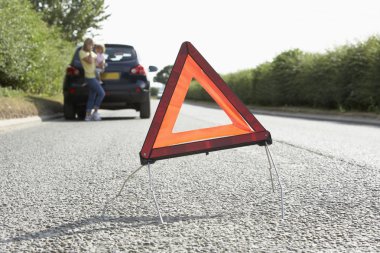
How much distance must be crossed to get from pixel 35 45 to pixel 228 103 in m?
12.7

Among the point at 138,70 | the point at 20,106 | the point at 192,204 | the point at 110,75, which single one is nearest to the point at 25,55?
the point at 20,106

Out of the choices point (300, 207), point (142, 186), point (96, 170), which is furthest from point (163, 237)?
point (96, 170)

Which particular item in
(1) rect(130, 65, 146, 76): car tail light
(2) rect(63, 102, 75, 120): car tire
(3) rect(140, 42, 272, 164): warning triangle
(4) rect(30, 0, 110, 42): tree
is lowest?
(2) rect(63, 102, 75, 120): car tire

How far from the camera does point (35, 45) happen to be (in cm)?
1463

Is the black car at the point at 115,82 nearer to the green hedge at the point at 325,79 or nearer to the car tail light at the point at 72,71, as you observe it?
the car tail light at the point at 72,71

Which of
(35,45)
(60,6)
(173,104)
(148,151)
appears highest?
(60,6)

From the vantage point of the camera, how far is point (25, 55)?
14.0 meters

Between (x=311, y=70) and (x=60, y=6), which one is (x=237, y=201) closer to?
(x=311, y=70)

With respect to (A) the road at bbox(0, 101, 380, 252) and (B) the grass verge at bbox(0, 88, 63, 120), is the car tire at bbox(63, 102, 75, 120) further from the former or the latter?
(A) the road at bbox(0, 101, 380, 252)

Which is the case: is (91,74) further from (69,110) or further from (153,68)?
(153,68)

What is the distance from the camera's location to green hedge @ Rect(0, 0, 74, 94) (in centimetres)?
1269

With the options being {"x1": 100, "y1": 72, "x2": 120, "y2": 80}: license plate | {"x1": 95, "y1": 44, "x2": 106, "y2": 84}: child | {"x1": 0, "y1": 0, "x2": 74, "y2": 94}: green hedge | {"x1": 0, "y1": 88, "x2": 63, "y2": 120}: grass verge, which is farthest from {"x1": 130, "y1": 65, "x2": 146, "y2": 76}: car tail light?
{"x1": 0, "y1": 0, "x2": 74, "y2": 94}: green hedge

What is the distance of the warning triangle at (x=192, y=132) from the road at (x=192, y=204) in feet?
1.43

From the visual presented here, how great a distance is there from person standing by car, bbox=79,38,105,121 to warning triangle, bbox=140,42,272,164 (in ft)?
29.3
